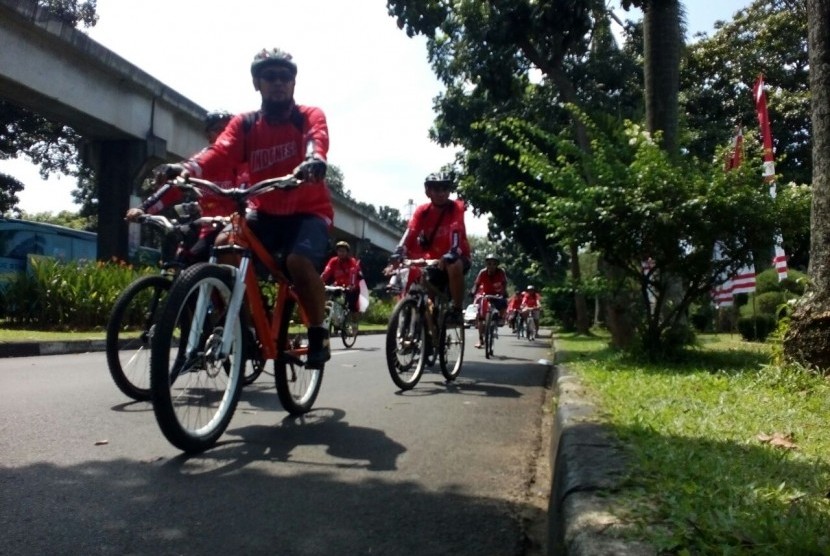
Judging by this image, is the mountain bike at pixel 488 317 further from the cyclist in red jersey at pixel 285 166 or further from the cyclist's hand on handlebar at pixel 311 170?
the cyclist's hand on handlebar at pixel 311 170

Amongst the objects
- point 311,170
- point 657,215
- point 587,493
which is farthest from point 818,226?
point 587,493

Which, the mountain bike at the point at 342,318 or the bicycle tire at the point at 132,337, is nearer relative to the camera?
the bicycle tire at the point at 132,337

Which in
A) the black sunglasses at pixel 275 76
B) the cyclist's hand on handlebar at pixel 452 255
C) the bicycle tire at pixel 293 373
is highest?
the black sunglasses at pixel 275 76

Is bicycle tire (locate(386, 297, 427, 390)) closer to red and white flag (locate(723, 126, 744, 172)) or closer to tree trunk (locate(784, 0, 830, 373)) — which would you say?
tree trunk (locate(784, 0, 830, 373))

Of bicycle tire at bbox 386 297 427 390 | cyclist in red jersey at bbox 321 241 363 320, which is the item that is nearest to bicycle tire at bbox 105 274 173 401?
bicycle tire at bbox 386 297 427 390

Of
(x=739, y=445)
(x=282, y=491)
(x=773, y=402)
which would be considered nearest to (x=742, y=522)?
(x=739, y=445)

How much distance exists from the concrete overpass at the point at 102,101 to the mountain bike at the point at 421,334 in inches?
438

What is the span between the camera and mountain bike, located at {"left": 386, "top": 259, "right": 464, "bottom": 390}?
260 inches

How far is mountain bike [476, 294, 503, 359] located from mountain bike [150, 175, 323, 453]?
294 inches

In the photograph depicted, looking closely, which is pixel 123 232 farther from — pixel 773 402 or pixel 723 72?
pixel 723 72

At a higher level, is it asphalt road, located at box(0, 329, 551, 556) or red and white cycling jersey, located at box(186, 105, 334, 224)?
red and white cycling jersey, located at box(186, 105, 334, 224)

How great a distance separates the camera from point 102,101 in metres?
18.4

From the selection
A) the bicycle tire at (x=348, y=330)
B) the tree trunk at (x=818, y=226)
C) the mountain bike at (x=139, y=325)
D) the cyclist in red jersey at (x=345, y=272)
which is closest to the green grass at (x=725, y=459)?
the tree trunk at (x=818, y=226)

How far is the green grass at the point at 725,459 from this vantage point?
2236 millimetres
